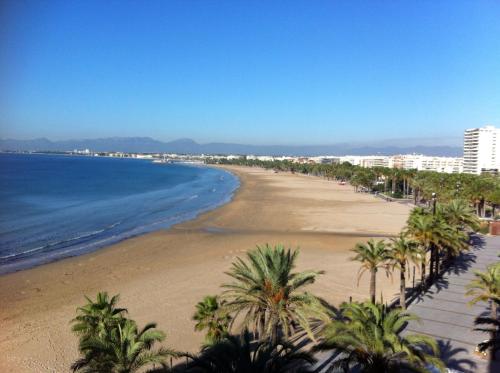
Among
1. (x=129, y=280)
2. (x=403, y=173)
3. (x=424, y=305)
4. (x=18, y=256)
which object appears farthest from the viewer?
(x=403, y=173)

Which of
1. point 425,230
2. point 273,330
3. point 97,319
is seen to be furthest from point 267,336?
point 425,230

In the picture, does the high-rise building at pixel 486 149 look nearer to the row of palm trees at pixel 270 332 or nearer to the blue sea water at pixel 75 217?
the blue sea water at pixel 75 217

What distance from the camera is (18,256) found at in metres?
33.2

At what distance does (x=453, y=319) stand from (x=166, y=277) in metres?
17.7

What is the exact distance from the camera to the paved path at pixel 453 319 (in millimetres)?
14469

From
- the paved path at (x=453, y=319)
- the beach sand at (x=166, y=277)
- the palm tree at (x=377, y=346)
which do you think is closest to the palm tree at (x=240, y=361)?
the palm tree at (x=377, y=346)

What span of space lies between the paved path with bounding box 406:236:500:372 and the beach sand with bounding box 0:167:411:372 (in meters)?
2.92

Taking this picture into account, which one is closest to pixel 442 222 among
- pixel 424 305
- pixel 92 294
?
pixel 424 305

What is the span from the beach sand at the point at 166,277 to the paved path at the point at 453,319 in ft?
9.59

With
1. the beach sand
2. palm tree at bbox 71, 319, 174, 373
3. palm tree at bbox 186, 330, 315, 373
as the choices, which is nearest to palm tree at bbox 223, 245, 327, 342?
palm tree at bbox 186, 330, 315, 373

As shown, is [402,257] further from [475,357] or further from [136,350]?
[136,350]

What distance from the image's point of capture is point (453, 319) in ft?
59.8

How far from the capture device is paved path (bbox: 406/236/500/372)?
14.5 metres

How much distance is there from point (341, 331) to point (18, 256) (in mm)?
32234
